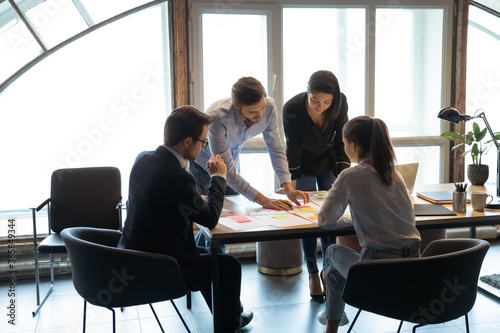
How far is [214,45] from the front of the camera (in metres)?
4.36

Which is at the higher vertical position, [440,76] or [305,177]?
[440,76]

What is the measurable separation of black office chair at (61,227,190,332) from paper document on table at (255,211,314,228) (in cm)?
51

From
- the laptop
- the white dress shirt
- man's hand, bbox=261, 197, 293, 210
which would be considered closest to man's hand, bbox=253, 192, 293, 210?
man's hand, bbox=261, 197, 293, 210

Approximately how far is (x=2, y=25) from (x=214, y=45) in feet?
5.16

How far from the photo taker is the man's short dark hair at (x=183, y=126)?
7.70 feet

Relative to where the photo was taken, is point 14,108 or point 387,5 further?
point 387,5

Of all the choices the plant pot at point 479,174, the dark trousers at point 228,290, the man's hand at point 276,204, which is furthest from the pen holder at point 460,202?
the dark trousers at point 228,290

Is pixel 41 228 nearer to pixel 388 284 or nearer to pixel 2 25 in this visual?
pixel 2 25

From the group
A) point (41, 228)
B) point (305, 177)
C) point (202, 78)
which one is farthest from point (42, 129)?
point (305, 177)

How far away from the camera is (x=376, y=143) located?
2266 mm

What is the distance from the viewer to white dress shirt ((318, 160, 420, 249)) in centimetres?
224

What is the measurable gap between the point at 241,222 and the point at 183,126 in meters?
0.52

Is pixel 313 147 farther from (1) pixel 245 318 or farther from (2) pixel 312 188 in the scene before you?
(1) pixel 245 318

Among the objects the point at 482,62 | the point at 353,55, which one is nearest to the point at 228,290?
the point at 353,55
